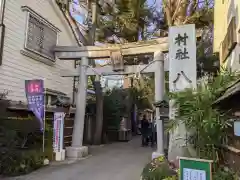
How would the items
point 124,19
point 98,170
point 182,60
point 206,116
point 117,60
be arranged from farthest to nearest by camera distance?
1. point 124,19
2. point 117,60
3. point 98,170
4. point 182,60
5. point 206,116

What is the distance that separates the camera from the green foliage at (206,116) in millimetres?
6277

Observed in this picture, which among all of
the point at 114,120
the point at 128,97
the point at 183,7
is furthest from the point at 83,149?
the point at 128,97

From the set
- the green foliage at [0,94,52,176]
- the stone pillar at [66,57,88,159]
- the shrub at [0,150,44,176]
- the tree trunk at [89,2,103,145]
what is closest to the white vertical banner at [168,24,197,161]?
the shrub at [0,150,44,176]

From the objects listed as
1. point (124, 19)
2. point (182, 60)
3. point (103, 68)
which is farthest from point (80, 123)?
point (124, 19)

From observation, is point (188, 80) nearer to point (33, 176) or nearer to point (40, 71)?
point (33, 176)

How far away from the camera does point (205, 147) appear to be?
6629 mm

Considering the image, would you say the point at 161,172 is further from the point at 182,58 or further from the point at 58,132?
the point at 58,132

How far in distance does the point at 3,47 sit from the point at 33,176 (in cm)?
536

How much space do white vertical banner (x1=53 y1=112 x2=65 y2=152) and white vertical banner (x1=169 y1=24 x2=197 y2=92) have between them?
537 centimetres

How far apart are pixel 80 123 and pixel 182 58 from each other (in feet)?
20.7

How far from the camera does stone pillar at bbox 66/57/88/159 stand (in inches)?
506

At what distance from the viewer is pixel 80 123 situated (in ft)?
43.9

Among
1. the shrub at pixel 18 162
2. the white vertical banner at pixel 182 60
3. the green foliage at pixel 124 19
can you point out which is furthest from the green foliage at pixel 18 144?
the green foliage at pixel 124 19

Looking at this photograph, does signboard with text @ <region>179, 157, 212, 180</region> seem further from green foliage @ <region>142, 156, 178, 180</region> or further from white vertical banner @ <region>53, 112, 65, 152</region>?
white vertical banner @ <region>53, 112, 65, 152</region>
